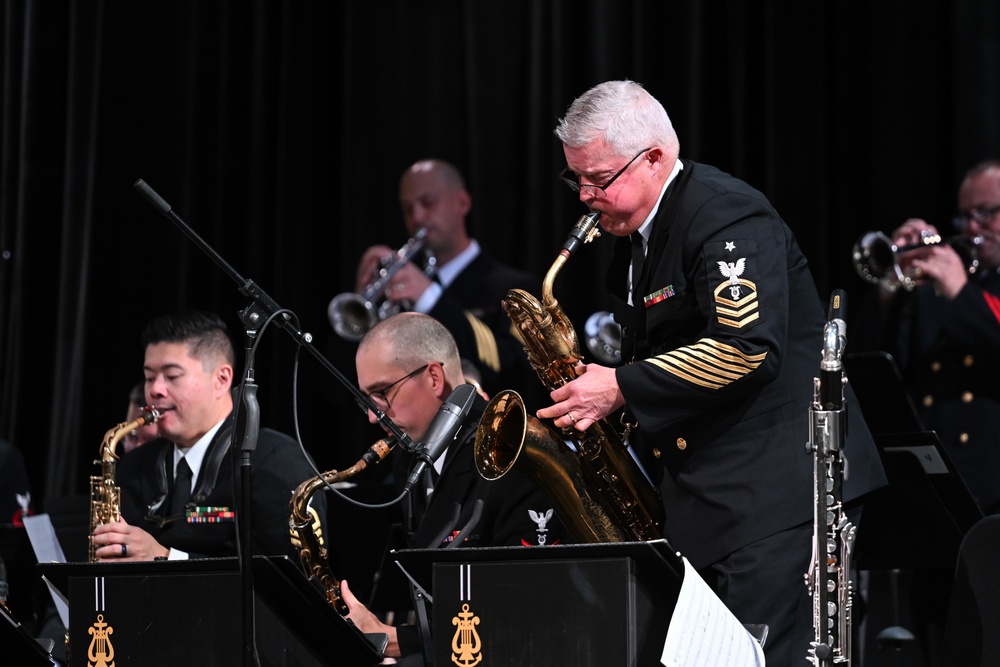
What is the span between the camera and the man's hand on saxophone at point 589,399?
3.33m

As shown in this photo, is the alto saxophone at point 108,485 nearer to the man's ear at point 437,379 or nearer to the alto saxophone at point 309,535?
the alto saxophone at point 309,535

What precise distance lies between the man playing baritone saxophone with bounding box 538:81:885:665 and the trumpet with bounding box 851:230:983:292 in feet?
6.20

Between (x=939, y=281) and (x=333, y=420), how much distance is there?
3.14 meters

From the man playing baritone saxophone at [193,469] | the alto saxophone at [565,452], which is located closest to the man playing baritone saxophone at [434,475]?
the alto saxophone at [565,452]

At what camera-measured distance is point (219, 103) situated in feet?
22.9

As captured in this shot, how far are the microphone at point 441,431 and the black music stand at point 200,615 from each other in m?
0.39

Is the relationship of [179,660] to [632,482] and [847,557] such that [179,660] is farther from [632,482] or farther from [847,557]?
Answer: [847,557]

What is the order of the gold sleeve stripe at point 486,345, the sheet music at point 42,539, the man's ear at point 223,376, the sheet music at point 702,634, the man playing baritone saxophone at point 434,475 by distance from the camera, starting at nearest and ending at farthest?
the sheet music at point 702,634, the man playing baritone saxophone at point 434,475, the sheet music at point 42,539, the man's ear at point 223,376, the gold sleeve stripe at point 486,345

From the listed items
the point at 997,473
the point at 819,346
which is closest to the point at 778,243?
the point at 819,346

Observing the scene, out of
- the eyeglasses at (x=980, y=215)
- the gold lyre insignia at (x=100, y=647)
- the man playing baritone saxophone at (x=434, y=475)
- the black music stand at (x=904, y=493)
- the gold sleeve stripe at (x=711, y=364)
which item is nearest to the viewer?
the gold sleeve stripe at (x=711, y=364)

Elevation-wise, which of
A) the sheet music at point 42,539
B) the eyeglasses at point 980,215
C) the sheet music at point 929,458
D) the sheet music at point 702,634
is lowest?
the sheet music at point 42,539

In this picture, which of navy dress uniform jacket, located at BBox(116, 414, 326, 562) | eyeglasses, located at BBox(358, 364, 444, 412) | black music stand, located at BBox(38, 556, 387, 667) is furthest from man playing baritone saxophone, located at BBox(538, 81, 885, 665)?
navy dress uniform jacket, located at BBox(116, 414, 326, 562)

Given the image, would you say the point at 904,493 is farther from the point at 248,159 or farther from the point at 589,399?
the point at 248,159

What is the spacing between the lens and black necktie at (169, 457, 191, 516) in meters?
4.61
